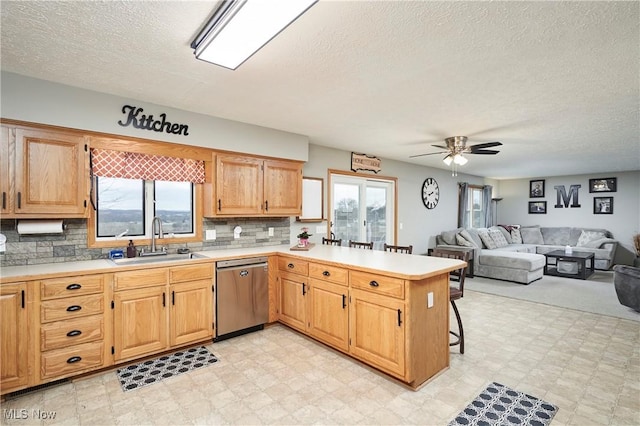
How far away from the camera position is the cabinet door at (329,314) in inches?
113

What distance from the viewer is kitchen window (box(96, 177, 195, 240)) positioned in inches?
124

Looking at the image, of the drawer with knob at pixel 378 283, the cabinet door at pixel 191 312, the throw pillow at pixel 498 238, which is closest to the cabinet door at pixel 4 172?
the cabinet door at pixel 191 312

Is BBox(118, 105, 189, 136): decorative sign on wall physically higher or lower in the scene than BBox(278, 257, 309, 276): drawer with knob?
higher

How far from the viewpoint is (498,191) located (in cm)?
997

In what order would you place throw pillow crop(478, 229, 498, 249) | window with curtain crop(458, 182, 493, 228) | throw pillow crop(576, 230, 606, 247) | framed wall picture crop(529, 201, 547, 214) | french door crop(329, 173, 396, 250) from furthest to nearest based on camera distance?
1. framed wall picture crop(529, 201, 547, 214)
2. window with curtain crop(458, 182, 493, 228)
3. throw pillow crop(576, 230, 606, 247)
4. throw pillow crop(478, 229, 498, 249)
5. french door crop(329, 173, 396, 250)

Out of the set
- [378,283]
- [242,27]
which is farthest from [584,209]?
[242,27]

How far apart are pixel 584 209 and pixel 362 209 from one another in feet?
22.4

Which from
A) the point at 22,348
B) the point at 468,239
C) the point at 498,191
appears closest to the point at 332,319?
the point at 22,348

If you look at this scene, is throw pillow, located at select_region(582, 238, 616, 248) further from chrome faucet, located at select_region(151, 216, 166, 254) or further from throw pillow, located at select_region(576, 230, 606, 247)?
chrome faucet, located at select_region(151, 216, 166, 254)

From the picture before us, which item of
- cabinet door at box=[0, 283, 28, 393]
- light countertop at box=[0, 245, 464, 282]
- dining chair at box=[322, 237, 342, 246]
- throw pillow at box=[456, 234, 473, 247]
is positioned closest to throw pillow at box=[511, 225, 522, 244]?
throw pillow at box=[456, 234, 473, 247]

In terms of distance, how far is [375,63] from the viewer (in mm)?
2262

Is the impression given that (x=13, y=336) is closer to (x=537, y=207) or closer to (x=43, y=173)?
(x=43, y=173)

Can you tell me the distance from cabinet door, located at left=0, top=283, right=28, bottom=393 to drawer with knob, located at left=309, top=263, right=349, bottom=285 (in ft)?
7.58

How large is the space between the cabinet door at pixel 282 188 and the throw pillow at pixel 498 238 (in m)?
5.55
